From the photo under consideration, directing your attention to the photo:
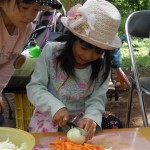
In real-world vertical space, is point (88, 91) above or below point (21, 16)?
below

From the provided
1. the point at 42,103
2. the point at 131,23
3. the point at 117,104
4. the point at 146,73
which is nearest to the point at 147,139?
the point at 42,103

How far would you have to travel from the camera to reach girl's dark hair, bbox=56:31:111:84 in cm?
149

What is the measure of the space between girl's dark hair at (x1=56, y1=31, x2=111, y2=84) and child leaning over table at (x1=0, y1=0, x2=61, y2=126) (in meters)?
0.18

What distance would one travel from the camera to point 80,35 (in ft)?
4.50

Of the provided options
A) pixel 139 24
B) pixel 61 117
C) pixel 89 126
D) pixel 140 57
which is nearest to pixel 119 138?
pixel 89 126

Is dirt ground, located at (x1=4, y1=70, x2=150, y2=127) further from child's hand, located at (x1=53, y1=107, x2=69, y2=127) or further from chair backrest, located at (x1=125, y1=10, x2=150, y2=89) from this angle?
child's hand, located at (x1=53, y1=107, x2=69, y2=127)

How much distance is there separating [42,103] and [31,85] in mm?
104

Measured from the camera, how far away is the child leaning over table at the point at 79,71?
137 centimetres

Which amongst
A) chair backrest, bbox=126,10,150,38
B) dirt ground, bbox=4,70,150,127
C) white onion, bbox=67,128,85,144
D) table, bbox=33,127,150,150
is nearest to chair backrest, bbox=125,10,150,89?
chair backrest, bbox=126,10,150,38

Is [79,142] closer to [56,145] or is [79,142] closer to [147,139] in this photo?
[56,145]

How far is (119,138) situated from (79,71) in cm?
35

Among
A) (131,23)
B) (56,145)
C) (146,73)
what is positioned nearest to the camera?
(56,145)

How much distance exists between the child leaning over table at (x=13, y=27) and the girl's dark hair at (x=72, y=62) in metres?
0.18

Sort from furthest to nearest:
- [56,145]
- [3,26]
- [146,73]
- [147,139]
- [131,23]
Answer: [146,73] < [131,23] < [3,26] < [147,139] < [56,145]
